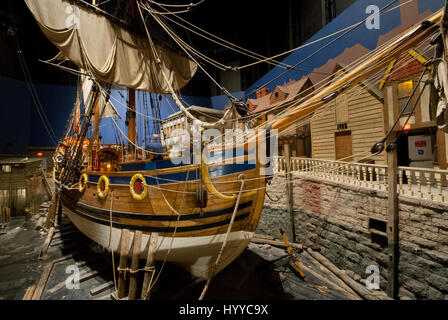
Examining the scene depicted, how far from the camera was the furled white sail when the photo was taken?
184 inches

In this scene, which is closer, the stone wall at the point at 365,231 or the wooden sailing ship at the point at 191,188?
the wooden sailing ship at the point at 191,188

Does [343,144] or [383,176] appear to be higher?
[343,144]

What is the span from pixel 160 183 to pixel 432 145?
888 centimetres

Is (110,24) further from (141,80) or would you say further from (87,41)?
(141,80)

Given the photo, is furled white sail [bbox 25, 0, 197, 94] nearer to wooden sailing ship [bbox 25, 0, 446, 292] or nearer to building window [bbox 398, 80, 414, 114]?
wooden sailing ship [bbox 25, 0, 446, 292]

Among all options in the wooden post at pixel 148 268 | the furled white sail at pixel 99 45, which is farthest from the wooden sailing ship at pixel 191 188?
the wooden post at pixel 148 268

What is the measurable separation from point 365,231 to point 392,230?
754 mm

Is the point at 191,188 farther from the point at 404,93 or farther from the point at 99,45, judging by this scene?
the point at 404,93

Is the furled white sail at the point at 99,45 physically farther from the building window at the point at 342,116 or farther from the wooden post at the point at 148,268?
the building window at the point at 342,116

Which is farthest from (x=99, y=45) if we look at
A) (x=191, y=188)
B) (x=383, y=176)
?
(x=383, y=176)

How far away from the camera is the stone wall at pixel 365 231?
4.02 metres

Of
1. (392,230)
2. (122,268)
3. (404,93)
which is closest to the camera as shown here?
(122,268)

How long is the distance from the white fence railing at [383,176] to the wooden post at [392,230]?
207 millimetres

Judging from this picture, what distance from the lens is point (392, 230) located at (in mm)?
4641
